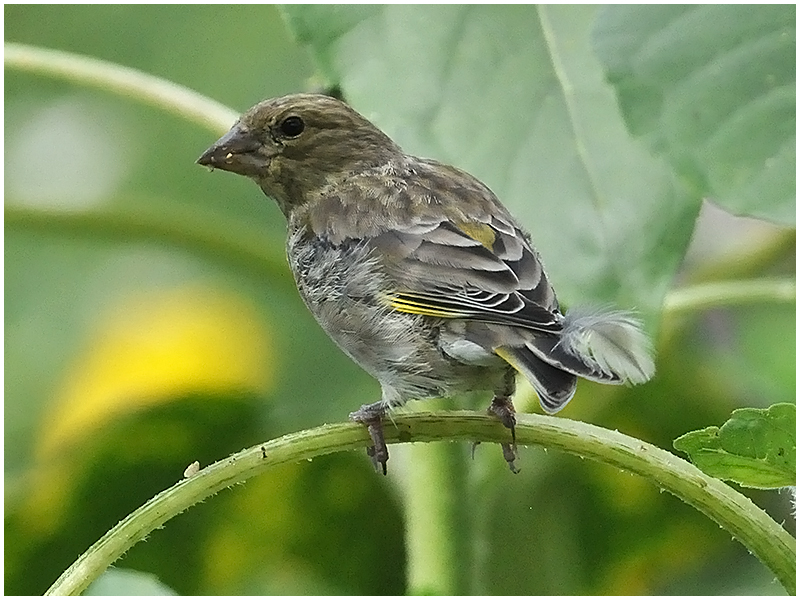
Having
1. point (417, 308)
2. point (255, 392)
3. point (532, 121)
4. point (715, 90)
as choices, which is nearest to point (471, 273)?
point (417, 308)

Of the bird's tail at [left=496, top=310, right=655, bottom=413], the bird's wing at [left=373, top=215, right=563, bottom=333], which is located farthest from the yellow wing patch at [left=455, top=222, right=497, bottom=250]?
the bird's tail at [left=496, top=310, right=655, bottom=413]

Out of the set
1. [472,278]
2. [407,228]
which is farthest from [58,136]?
[472,278]

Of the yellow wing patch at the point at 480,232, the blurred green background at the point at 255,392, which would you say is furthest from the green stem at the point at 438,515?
the yellow wing patch at the point at 480,232

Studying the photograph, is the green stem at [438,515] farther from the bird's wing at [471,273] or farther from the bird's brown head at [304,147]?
the bird's brown head at [304,147]

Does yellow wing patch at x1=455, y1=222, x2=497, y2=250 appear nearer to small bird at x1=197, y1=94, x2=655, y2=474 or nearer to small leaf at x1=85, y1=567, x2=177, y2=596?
small bird at x1=197, y1=94, x2=655, y2=474

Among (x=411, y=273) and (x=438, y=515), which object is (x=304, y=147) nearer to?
(x=411, y=273)

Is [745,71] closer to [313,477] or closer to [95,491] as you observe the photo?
[313,477]
